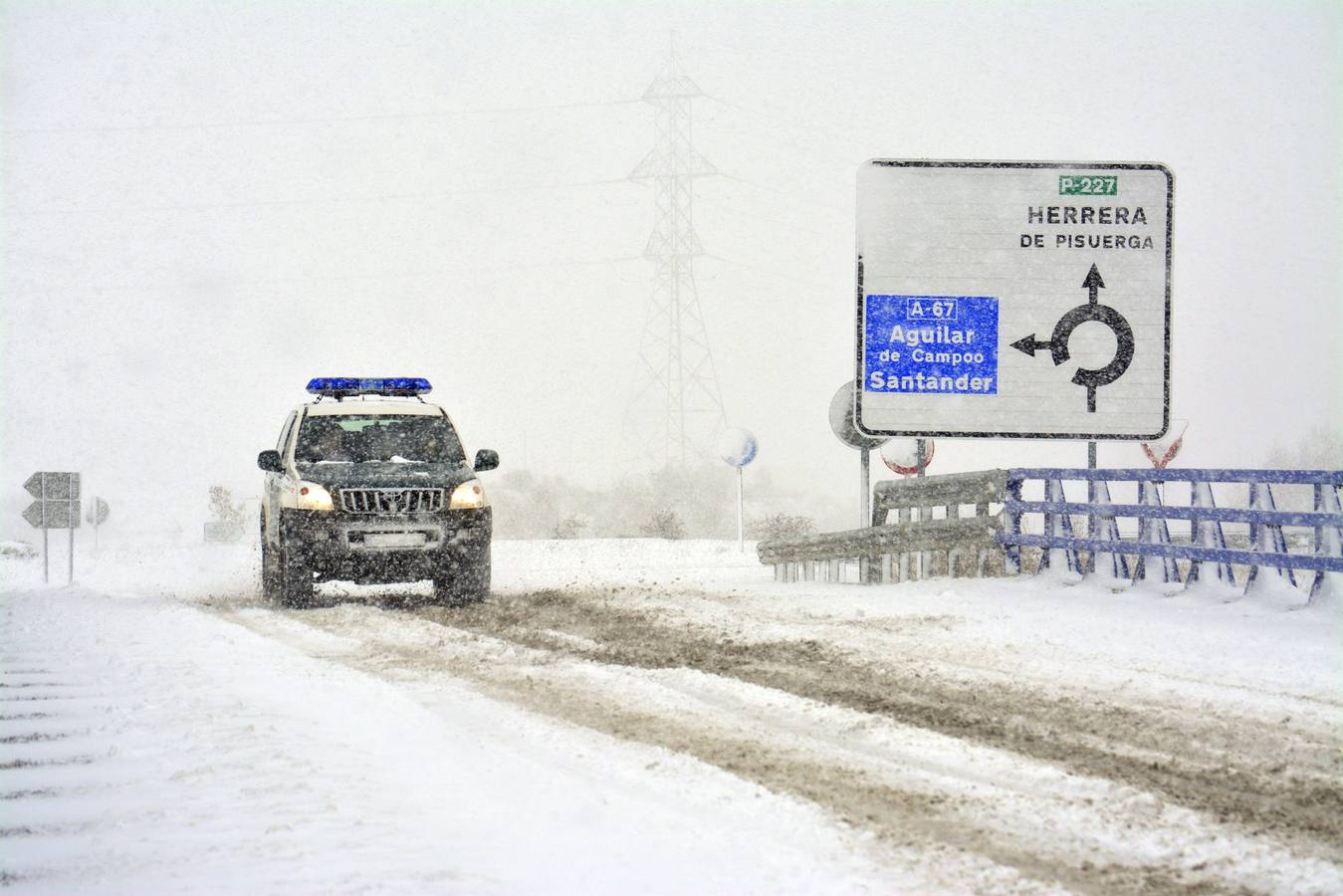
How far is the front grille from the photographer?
12.6 metres

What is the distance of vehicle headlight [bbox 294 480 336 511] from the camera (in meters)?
12.6

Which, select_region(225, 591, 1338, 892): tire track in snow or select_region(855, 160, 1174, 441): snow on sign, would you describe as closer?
select_region(225, 591, 1338, 892): tire track in snow

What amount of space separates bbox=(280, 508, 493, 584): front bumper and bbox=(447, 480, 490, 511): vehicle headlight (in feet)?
0.23

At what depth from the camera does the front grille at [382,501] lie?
12617mm

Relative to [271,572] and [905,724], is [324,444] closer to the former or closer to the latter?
[271,572]

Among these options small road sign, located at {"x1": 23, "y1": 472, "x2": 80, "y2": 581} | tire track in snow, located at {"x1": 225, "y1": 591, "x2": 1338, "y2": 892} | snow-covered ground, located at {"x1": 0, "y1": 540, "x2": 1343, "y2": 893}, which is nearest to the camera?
snow-covered ground, located at {"x1": 0, "y1": 540, "x2": 1343, "y2": 893}

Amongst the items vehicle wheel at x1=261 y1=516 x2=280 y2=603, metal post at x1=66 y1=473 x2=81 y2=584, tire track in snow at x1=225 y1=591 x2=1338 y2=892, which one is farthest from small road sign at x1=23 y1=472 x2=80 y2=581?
tire track in snow at x1=225 y1=591 x2=1338 y2=892

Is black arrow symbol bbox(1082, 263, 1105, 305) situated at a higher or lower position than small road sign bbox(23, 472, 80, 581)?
higher

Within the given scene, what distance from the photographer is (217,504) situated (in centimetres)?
5606

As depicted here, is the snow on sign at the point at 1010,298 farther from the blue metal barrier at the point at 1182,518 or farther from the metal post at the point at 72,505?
the metal post at the point at 72,505

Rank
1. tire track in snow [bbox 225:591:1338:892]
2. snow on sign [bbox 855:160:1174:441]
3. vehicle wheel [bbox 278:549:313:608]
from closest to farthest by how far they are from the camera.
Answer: tire track in snow [bbox 225:591:1338:892]
vehicle wheel [bbox 278:549:313:608]
snow on sign [bbox 855:160:1174:441]

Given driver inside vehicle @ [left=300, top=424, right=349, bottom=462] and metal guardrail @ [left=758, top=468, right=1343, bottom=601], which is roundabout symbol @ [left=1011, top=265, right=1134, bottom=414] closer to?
metal guardrail @ [left=758, top=468, right=1343, bottom=601]

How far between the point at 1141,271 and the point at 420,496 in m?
9.17

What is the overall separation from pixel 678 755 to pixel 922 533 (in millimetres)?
10126
